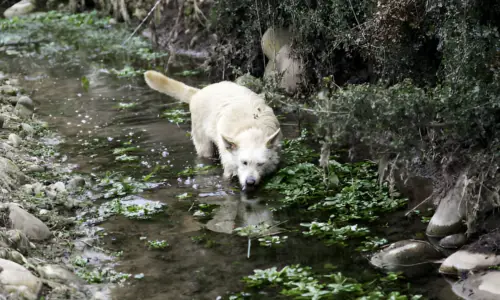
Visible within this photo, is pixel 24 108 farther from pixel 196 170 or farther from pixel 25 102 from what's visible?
pixel 196 170

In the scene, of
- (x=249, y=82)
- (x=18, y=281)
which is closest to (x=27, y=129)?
(x=249, y=82)

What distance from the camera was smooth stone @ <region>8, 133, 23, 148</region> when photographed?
28.6 feet

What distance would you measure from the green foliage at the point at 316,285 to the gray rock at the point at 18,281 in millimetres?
1441

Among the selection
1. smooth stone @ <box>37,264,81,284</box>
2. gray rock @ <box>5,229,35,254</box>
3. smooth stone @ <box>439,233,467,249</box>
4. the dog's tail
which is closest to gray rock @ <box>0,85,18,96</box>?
the dog's tail

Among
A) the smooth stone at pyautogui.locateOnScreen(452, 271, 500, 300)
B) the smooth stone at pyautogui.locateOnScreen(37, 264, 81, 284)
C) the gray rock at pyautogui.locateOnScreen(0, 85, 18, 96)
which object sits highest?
the smooth stone at pyautogui.locateOnScreen(452, 271, 500, 300)

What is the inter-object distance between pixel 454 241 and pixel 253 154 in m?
2.69

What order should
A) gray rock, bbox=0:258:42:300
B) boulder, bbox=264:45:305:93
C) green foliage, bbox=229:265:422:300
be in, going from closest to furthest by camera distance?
gray rock, bbox=0:258:42:300, green foliage, bbox=229:265:422:300, boulder, bbox=264:45:305:93

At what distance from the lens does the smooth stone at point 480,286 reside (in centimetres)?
477

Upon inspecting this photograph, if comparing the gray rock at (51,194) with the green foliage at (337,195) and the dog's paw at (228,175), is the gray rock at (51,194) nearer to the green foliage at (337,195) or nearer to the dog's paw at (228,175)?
the dog's paw at (228,175)

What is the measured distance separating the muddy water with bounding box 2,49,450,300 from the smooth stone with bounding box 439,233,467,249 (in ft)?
1.52

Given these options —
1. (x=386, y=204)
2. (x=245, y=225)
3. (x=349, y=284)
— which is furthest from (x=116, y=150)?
(x=349, y=284)

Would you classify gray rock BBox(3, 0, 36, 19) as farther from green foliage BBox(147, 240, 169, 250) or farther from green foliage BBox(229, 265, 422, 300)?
green foliage BBox(229, 265, 422, 300)

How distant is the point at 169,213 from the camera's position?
6879 mm

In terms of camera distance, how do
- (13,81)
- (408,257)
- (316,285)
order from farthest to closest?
(13,81)
(408,257)
(316,285)
